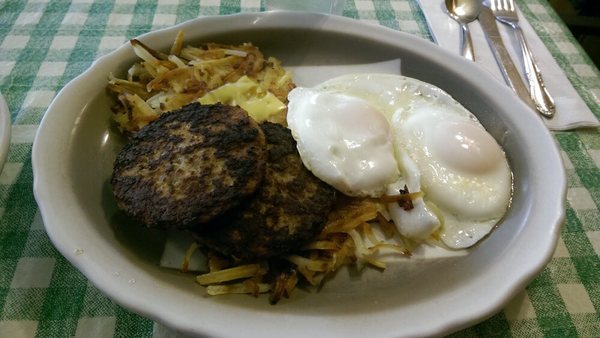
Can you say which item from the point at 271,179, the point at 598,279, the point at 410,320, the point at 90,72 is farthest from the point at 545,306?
the point at 90,72

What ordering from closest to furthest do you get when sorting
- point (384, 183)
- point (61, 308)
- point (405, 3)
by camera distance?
point (61, 308) < point (384, 183) < point (405, 3)

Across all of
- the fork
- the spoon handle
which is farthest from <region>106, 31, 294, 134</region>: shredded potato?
the fork

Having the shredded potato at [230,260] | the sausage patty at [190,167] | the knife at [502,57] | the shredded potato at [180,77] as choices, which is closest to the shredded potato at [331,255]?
the shredded potato at [230,260]

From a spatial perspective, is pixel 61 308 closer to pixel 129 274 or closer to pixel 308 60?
pixel 129 274

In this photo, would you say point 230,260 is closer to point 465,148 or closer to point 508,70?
point 465,148

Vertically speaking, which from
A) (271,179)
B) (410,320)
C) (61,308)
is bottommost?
(61,308)

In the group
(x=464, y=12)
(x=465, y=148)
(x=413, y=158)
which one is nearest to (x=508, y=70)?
(x=464, y=12)

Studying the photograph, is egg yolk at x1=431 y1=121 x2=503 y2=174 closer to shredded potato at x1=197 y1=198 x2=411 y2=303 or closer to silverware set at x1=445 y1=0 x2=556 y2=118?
shredded potato at x1=197 y1=198 x2=411 y2=303
